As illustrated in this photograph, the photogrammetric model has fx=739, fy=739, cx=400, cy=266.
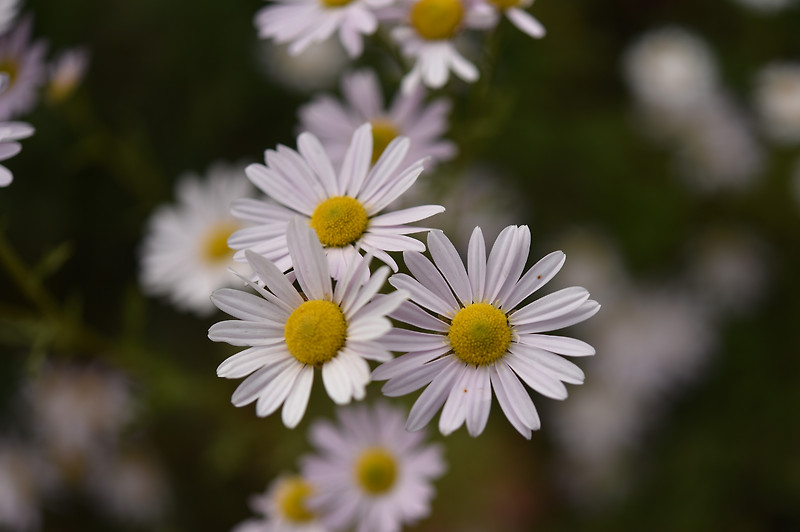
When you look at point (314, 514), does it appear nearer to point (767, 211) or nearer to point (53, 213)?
point (53, 213)

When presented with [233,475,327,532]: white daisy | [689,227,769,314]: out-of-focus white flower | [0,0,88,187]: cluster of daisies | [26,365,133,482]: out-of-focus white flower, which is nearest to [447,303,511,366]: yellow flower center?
[233,475,327,532]: white daisy

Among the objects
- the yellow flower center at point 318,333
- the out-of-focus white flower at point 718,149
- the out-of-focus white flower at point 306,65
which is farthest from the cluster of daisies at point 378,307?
the out-of-focus white flower at point 718,149

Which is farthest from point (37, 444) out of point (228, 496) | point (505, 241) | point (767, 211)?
point (767, 211)

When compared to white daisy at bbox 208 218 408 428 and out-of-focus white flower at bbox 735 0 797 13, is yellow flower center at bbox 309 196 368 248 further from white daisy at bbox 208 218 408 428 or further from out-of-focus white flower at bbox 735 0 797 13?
out-of-focus white flower at bbox 735 0 797 13

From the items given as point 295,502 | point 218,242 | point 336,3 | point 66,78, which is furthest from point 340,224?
point 66,78

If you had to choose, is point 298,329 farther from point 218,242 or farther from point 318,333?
point 218,242

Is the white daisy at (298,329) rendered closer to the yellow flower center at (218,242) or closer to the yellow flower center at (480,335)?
the yellow flower center at (480,335)

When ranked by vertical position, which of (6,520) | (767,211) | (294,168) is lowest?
(6,520)
